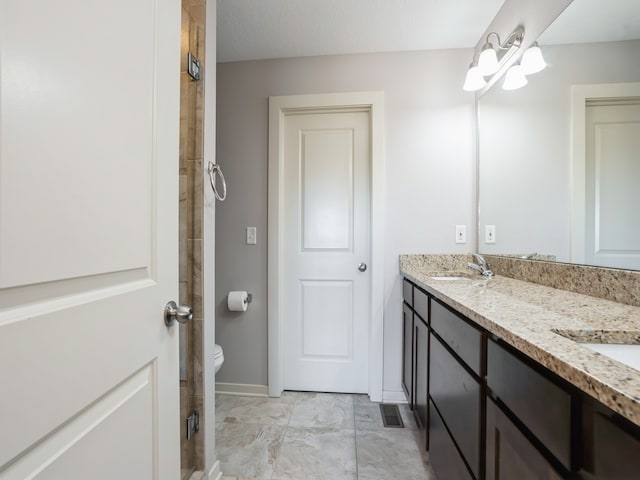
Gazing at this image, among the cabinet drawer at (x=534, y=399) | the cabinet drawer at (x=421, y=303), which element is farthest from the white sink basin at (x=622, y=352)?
the cabinet drawer at (x=421, y=303)

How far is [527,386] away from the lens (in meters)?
0.59

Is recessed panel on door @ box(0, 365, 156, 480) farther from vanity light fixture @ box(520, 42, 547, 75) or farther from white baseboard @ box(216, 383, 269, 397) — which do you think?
vanity light fixture @ box(520, 42, 547, 75)

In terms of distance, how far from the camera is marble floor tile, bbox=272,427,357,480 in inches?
52.4

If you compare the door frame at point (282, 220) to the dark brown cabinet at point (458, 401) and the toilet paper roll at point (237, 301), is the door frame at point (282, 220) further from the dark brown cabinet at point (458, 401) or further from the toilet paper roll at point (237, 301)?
the dark brown cabinet at point (458, 401)

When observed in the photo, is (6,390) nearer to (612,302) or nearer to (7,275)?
(7,275)

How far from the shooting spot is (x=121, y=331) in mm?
579

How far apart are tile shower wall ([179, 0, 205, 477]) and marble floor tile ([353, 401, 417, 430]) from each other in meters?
0.93

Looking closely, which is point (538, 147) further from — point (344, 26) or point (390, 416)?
point (390, 416)

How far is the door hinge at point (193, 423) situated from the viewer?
3.85 feet

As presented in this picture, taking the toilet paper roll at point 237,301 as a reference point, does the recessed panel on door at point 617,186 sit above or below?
above

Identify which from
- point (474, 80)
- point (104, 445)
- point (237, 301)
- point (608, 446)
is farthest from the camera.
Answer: point (237, 301)

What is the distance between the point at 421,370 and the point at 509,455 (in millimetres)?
819

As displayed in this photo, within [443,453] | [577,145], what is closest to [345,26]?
[577,145]

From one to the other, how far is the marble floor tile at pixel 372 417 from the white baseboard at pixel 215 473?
2.54 feet
